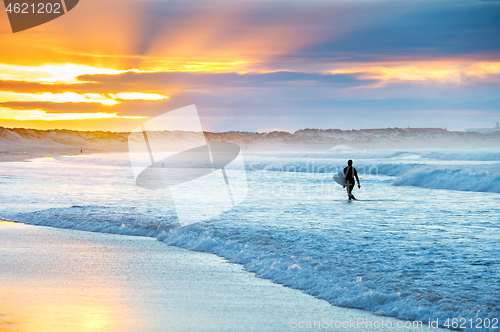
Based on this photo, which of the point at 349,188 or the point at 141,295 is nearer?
the point at 141,295

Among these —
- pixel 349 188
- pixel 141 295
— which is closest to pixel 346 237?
pixel 141 295

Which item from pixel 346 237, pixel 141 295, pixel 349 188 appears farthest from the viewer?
pixel 349 188

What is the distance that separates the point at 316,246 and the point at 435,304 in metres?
3.55

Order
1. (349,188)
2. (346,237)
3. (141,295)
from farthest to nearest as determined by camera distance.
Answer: (349,188) → (346,237) → (141,295)

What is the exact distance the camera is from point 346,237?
10.1 m

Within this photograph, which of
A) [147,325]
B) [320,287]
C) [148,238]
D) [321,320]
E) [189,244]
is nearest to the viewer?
[147,325]

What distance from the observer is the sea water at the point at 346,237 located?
244 inches

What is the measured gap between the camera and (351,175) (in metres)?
18.4

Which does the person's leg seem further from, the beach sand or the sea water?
the beach sand

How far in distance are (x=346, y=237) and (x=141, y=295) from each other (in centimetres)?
544

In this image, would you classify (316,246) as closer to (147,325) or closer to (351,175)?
(147,325)

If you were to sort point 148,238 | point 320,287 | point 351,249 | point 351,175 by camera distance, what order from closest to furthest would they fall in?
point 320,287 < point 351,249 < point 148,238 < point 351,175

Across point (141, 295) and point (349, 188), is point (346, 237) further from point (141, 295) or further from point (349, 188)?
point (349, 188)

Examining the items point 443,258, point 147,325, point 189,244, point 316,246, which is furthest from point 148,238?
Answer: point 443,258
